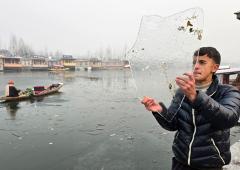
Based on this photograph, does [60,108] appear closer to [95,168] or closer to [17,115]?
[17,115]

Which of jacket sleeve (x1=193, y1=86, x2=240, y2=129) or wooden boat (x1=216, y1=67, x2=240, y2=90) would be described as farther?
wooden boat (x1=216, y1=67, x2=240, y2=90)

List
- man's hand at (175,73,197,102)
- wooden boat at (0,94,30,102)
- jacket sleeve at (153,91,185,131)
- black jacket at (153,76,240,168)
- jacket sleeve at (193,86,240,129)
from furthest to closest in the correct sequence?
wooden boat at (0,94,30,102)
jacket sleeve at (153,91,185,131)
black jacket at (153,76,240,168)
jacket sleeve at (193,86,240,129)
man's hand at (175,73,197,102)

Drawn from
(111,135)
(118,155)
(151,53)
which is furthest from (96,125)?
(151,53)

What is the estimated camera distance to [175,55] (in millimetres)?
2467

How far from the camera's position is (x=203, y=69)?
2221mm

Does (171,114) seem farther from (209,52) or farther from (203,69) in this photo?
(209,52)

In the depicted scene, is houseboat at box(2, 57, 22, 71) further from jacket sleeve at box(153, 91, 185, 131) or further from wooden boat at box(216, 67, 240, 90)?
jacket sleeve at box(153, 91, 185, 131)

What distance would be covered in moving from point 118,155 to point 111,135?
254 cm

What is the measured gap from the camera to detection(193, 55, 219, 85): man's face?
221 centimetres

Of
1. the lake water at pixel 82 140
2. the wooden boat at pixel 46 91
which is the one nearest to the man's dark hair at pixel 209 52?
the lake water at pixel 82 140

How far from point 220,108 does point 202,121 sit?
37 cm

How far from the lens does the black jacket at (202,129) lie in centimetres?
220

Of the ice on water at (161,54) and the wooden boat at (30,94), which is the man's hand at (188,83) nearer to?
the ice on water at (161,54)

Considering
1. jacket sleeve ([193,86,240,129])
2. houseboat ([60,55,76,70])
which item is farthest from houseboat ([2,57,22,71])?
jacket sleeve ([193,86,240,129])
